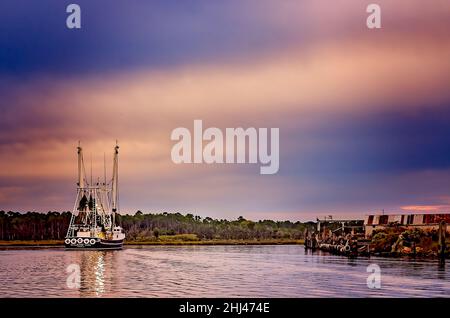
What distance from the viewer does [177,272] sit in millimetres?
63656

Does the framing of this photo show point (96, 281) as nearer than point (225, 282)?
No

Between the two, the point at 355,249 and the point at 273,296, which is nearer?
the point at 273,296

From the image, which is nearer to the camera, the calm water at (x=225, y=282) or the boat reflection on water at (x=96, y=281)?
the calm water at (x=225, y=282)

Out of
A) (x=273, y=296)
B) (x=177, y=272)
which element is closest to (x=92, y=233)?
(x=177, y=272)

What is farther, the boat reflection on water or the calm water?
the boat reflection on water
